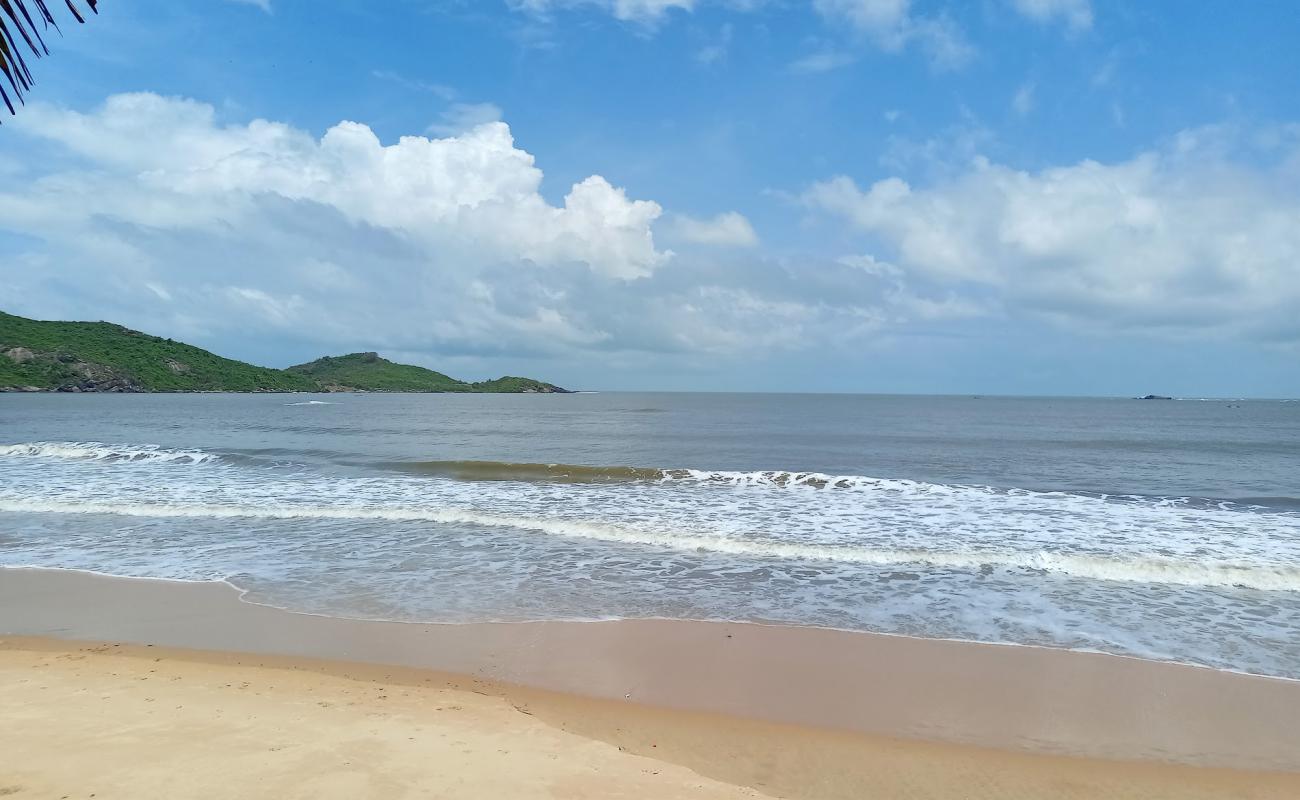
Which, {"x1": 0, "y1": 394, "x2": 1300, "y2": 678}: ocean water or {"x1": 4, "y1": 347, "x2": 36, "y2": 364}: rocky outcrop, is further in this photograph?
{"x1": 4, "y1": 347, "x2": 36, "y2": 364}: rocky outcrop

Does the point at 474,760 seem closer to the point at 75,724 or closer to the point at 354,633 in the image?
the point at 75,724

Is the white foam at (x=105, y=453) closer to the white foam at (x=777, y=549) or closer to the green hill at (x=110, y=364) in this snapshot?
the white foam at (x=777, y=549)

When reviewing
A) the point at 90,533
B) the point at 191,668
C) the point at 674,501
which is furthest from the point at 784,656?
→ the point at 90,533

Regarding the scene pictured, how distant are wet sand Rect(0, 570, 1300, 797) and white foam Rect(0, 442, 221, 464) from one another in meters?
22.5

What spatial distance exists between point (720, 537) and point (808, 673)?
22.9 feet

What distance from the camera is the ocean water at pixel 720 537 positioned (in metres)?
9.82

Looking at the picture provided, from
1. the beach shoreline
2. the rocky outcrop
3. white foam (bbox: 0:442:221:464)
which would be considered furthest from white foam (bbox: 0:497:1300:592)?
the rocky outcrop

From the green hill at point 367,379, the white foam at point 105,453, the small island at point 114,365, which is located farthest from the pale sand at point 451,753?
the green hill at point 367,379

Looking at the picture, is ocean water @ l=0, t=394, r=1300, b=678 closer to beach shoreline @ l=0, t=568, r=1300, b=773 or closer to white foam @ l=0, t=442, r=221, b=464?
white foam @ l=0, t=442, r=221, b=464

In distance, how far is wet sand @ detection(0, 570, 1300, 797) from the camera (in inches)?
206

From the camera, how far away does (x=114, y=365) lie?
118938 mm

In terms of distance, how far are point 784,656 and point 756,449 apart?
27790mm

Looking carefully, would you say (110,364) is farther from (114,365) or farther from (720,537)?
(720,537)

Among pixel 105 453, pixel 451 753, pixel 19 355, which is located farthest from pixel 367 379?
pixel 451 753
